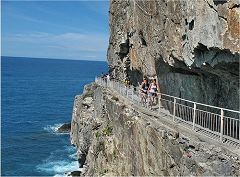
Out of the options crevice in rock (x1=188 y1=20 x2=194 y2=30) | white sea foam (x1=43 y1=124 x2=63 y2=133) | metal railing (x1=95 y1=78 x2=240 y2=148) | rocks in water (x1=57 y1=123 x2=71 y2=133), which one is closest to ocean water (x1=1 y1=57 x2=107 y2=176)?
white sea foam (x1=43 y1=124 x2=63 y2=133)

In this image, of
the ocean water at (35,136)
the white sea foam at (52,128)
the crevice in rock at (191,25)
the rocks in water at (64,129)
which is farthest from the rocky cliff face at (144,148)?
the white sea foam at (52,128)

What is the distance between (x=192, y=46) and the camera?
19.3 metres

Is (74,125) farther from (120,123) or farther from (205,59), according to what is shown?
(205,59)

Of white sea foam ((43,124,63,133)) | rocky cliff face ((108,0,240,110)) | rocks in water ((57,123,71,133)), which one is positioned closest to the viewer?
rocky cliff face ((108,0,240,110))

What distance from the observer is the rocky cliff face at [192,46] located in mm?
16672

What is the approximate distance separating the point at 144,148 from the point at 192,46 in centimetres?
577

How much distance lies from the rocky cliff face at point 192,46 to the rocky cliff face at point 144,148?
286 cm

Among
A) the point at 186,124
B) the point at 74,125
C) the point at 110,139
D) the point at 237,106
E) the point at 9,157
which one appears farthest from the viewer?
the point at 9,157

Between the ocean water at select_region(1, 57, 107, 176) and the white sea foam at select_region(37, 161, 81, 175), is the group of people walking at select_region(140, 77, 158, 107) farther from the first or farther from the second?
the ocean water at select_region(1, 57, 107, 176)

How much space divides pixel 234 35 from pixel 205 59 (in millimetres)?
3219

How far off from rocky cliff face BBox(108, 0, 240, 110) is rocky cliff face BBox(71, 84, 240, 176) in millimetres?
2858

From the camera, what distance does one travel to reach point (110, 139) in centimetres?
2855

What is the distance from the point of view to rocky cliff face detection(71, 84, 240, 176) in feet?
51.8

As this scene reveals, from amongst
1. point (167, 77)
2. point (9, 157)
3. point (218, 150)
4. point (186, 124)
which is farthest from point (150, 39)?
point (9, 157)
